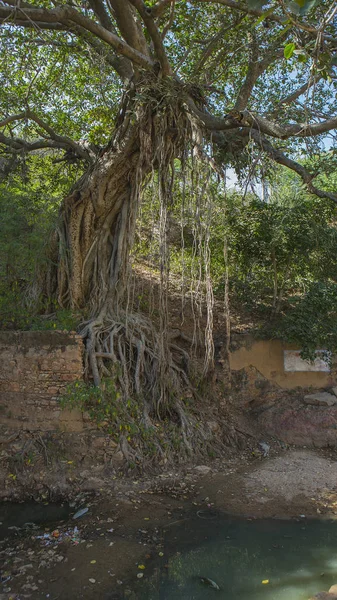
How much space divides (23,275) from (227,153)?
3540mm

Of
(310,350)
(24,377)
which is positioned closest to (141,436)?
(24,377)

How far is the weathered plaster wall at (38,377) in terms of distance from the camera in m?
6.66

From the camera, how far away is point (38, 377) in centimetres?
671

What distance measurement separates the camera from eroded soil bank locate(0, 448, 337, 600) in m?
4.30

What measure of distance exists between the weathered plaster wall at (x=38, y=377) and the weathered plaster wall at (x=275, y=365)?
302 cm

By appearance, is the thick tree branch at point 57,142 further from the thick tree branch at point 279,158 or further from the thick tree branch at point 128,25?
the thick tree branch at point 279,158

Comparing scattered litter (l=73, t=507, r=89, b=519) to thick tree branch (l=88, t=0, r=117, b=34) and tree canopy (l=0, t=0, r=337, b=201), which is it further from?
thick tree branch (l=88, t=0, r=117, b=34)

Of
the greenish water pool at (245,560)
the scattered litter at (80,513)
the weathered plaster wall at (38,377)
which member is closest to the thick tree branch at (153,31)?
the weathered plaster wall at (38,377)

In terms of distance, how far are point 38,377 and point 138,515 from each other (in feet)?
7.14

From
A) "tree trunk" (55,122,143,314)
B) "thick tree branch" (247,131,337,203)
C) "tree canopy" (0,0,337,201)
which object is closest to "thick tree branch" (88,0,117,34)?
"tree canopy" (0,0,337,201)

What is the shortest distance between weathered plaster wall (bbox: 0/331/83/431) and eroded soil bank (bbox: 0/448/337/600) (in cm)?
104

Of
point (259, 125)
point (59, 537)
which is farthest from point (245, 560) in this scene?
point (259, 125)

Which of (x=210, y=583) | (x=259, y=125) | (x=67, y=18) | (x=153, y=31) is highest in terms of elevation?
(x=153, y=31)

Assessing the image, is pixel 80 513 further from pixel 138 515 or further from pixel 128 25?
pixel 128 25
